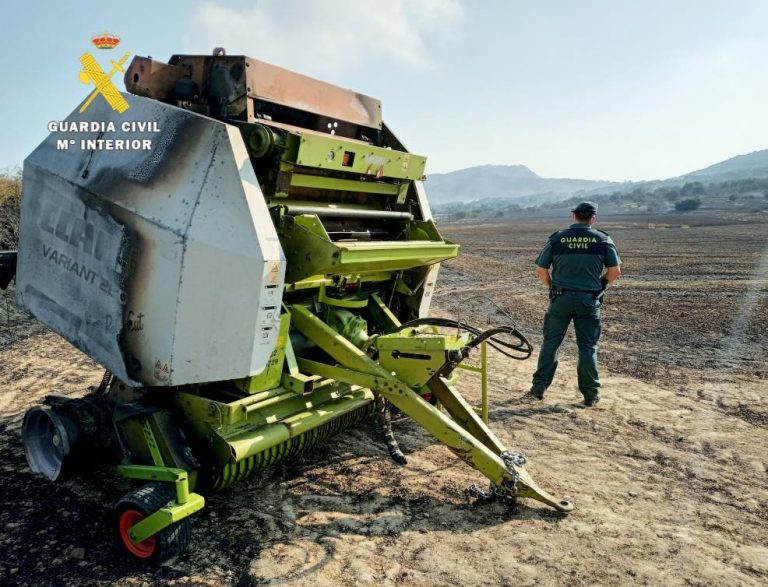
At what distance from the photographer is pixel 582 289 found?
17.3 feet

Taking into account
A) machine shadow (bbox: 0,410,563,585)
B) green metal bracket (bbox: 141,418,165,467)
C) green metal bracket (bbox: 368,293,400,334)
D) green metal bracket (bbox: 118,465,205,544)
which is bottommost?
machine shadow (bbox: 0,410,563,585)

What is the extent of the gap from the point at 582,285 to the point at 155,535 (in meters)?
4.04

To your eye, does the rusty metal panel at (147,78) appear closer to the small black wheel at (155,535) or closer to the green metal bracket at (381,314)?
the green metal bracket at (381,314)

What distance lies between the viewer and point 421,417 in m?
3.43

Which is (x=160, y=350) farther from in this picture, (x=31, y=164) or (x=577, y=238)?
(x=577, y=238)

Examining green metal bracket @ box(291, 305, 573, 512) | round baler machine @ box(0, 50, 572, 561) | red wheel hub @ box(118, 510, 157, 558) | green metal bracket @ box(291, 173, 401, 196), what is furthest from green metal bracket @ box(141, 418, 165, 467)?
green metal bracket @ box(291, 173, 401, 196)

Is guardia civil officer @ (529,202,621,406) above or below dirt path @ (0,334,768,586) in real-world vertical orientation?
above

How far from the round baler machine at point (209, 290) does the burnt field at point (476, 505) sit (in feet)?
0.69

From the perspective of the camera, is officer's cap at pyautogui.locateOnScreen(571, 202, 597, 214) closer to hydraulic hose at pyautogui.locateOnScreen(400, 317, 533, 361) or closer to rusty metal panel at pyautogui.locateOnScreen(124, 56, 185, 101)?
hydraulic hose at pyautogui.locateOnScreen(400, 317, 533, 361)

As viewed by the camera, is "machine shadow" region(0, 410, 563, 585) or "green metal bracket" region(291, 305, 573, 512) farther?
"green metal bracket" region(291, 305, 573, 512)

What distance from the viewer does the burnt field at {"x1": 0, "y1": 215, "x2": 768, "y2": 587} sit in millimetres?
2920

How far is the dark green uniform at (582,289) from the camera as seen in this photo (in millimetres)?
5242

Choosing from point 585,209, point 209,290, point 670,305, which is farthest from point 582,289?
point 670,305

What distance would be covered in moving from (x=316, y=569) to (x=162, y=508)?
0.84 m
